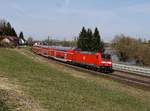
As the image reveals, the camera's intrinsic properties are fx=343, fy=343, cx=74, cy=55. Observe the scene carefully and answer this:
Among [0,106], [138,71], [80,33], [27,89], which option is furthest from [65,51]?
[80,33]

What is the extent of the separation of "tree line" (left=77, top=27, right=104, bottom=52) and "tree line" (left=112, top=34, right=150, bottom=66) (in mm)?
7134

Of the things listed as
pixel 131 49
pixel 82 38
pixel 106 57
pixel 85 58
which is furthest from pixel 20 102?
pixel 82 38

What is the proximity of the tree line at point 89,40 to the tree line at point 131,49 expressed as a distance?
7134 millimetres

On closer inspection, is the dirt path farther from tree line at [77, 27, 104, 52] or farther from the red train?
tree line at [77, 27, 104, 52]

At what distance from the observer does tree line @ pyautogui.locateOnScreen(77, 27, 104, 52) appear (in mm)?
131413

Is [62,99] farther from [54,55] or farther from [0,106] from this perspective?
[54,55]

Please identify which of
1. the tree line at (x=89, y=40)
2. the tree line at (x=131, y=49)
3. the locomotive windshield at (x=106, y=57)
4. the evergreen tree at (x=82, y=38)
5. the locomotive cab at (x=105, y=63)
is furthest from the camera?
the evergreen tree at (x=82, y=38)

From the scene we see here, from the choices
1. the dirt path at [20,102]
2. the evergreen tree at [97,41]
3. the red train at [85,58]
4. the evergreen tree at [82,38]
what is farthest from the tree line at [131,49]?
the dirt path at [20,102]

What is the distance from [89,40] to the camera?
13638 centimetres

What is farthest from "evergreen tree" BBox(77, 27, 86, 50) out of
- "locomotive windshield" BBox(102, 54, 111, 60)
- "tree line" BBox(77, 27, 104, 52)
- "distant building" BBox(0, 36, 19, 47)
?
"locomotive windshield" BBox(102, 54, 111, 60)

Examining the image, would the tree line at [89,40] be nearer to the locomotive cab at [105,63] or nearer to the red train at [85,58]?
the red train at [85,58]

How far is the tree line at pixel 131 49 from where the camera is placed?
99438mm

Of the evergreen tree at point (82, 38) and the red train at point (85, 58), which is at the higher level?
the evergreen tree at point (82, 38)

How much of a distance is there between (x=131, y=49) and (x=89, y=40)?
26227 mm
